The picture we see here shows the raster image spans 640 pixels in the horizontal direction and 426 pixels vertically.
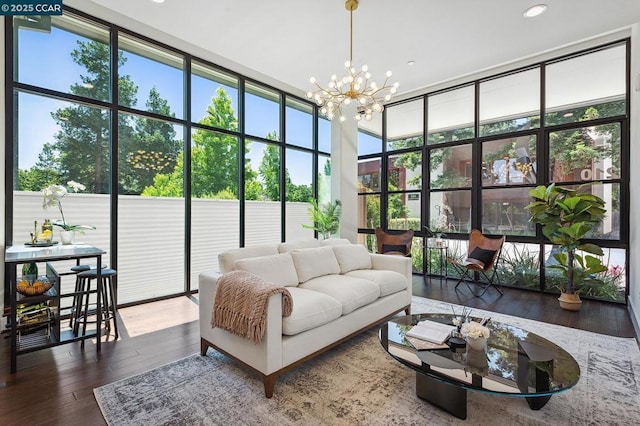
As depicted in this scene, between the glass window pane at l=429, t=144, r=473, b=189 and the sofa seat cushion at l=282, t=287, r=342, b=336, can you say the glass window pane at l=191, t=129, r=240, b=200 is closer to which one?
the sofa seat cushion at l=282, t=287, r=342, b=336

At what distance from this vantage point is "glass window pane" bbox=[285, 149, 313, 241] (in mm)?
5938

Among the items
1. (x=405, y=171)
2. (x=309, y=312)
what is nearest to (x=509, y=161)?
(x=405, y=171)

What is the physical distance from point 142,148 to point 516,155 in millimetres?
5530

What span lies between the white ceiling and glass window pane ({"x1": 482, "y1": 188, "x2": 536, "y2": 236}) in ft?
6.66

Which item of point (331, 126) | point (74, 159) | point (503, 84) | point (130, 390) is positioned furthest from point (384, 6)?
point (130, 390)

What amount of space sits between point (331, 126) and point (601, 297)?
5336 mm

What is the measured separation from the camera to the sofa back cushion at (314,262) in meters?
3.10

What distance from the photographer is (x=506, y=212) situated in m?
4.93

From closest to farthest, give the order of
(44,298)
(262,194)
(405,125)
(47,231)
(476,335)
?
(476,335)
(44,298)
(47,231)
(262,194)
(405,125)

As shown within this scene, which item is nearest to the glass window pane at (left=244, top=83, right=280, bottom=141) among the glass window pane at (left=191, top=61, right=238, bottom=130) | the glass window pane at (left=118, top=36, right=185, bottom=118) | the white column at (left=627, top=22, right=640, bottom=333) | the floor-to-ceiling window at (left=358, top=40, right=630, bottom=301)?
the glass window pane at (left=191, top=61, right=238, bottom=130)

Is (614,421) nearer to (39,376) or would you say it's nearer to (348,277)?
(348,277)

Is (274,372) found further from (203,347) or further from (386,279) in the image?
(386,279)

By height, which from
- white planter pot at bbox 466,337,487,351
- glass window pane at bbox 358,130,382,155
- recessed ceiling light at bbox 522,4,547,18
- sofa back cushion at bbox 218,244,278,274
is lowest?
white planter pot at bbox 466,337,487,351

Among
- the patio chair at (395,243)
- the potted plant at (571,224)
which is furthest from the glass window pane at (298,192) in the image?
the potted plant at (571,224)
